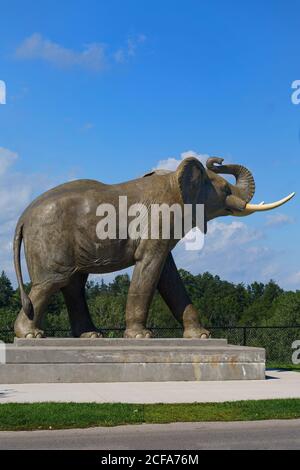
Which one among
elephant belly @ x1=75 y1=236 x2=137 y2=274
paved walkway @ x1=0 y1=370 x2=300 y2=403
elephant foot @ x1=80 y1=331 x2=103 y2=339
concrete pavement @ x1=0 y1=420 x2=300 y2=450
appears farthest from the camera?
elephant foot @ x1=80 y1=331 x2=103 y2=339

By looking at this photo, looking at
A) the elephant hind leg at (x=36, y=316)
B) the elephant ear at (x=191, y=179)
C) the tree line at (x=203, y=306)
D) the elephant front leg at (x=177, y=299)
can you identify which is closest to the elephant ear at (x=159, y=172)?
the elephant ear at (x=191, y=179)

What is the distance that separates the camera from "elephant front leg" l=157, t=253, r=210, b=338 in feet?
45.4

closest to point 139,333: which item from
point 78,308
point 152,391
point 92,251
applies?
point 78,308

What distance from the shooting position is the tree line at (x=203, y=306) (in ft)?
153

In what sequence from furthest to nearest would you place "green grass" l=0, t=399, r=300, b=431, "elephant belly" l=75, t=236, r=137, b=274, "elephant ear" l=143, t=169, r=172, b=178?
"elephant ear" l=143, t=169, r=172, b=178, "elephant belly" l=75, t=236, r=137, b=274, "green grass" l=0, t=399, r=300, b=431

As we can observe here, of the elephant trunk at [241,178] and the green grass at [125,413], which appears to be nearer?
the green grass at [125,413]

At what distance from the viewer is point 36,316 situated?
12836 millimetres

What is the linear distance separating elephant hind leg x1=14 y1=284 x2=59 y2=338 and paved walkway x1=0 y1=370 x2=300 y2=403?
1.43 metres

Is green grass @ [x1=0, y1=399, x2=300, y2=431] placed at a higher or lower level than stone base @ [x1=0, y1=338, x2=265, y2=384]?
lower

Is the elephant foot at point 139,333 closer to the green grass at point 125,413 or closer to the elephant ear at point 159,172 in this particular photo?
the elephant ear at point 159,172

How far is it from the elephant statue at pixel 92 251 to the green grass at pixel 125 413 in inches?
167

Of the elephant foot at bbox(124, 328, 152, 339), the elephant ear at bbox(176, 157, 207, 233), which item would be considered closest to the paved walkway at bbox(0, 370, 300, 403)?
the elephant foot at bbox(124, 328, 152, 339)

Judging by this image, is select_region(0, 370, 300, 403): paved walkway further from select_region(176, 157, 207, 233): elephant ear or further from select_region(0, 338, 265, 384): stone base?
select_region(176, 157, 207, 233): elephant ear
